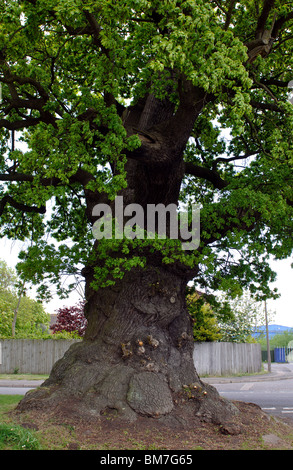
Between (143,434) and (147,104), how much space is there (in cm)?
750

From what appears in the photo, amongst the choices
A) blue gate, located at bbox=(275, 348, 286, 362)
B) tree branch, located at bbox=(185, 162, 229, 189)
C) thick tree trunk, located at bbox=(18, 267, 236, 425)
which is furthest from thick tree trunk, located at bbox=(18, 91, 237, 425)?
blue gate, located at bbox=(275, 348, 286, 362)

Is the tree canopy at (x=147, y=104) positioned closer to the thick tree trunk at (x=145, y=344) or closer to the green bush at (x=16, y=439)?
the thick tree trunk at (x=145, y=344)

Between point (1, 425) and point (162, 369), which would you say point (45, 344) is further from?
point (1, 425)

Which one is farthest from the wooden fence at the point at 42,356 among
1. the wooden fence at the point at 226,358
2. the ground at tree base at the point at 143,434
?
the ground at tree base at the point at 143,434

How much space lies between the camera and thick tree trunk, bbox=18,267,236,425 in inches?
318

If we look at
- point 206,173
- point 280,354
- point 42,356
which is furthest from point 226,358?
point 280,354

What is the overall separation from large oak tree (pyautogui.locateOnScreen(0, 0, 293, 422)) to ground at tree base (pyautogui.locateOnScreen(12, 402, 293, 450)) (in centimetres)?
32

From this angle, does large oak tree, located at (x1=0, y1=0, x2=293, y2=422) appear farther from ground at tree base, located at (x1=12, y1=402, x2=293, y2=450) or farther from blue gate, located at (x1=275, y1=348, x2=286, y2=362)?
blue gate, located at (x1=275, y1=348, x2=286, y2=362)

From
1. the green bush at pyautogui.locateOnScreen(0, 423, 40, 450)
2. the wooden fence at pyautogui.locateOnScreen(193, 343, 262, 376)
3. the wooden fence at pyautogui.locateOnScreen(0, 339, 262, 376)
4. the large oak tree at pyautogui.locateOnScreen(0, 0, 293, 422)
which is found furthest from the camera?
the wooden fence at pyautogui.locateOnScreen(193, 343, 262, 376)

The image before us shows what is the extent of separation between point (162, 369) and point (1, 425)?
354 cm

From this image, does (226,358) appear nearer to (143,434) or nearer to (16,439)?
(143,434)

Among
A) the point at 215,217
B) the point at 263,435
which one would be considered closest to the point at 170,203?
the point at 215,217

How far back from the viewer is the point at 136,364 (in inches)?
345
